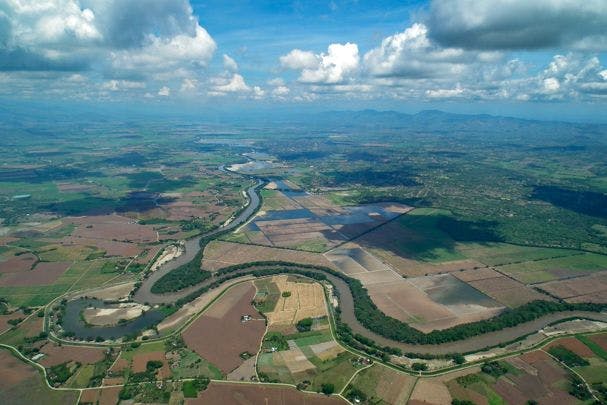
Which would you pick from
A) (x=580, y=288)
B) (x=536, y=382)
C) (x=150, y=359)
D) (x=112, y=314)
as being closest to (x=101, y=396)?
(x=150, y=359)

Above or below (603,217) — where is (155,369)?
above

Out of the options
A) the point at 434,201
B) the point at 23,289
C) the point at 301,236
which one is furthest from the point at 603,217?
the point at 23,289

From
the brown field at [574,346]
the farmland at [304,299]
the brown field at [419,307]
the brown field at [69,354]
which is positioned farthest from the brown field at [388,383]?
the brown field at [69,354]

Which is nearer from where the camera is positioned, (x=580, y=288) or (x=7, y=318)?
(x=7, y=318)

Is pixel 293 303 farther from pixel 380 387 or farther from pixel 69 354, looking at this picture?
pixel 69 354

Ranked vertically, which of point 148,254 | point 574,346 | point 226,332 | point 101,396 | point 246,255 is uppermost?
point 101,396

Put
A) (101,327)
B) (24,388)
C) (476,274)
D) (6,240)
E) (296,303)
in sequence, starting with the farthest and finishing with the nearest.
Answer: (6,240)
(476,274)
(296,303)
(101,327)
(24,388)

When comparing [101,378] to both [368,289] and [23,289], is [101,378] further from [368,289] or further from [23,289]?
[368,289]
